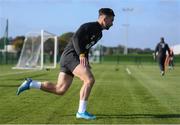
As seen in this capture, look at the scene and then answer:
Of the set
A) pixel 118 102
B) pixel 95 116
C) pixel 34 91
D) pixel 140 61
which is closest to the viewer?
pixel 95 116

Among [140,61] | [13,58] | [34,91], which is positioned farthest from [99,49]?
[34,91]

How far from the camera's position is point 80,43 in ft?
34.3

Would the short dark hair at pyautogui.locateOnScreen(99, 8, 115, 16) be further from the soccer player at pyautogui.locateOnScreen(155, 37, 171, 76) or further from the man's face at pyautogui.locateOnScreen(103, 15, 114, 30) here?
the soccer player at pyautogui.locateOnScreen(155, 37, 171, 76)

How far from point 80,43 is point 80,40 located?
0.06 meters

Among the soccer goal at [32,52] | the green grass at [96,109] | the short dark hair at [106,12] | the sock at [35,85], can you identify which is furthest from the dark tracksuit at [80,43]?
the soccer goal at [32,52]

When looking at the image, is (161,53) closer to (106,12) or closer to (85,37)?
(106,12)

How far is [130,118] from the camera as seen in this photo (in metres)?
10.7

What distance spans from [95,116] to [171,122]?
1535mm

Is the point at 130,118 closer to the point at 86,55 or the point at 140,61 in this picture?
the point at 86,55

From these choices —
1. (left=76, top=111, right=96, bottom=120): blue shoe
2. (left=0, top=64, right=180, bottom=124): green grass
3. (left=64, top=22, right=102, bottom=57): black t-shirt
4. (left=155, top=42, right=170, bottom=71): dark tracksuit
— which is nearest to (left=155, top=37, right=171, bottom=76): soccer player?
(left=155, top=42, right=170, bottom=71): dark tracksuit

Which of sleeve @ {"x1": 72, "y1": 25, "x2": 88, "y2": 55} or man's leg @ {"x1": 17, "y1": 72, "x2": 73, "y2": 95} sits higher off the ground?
sleeve @ {"x1": 72, "y1": 25, "x2": 88, "y2": 55}

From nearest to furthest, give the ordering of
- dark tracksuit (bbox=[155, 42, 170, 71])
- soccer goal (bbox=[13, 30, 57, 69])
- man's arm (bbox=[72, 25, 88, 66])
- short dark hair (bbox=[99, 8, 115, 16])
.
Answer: man's arm (bbox=[72, 25, 88, 66]) < short dark hair (bbox=[99, 8, 115, 16]) < dark tracksuit (bbox=[155, 42, 170, 71]) < soccer goal (bbox=[13, 30, 57, 69])

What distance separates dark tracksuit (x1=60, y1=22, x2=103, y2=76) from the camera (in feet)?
34.3

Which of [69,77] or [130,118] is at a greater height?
[69,77]
